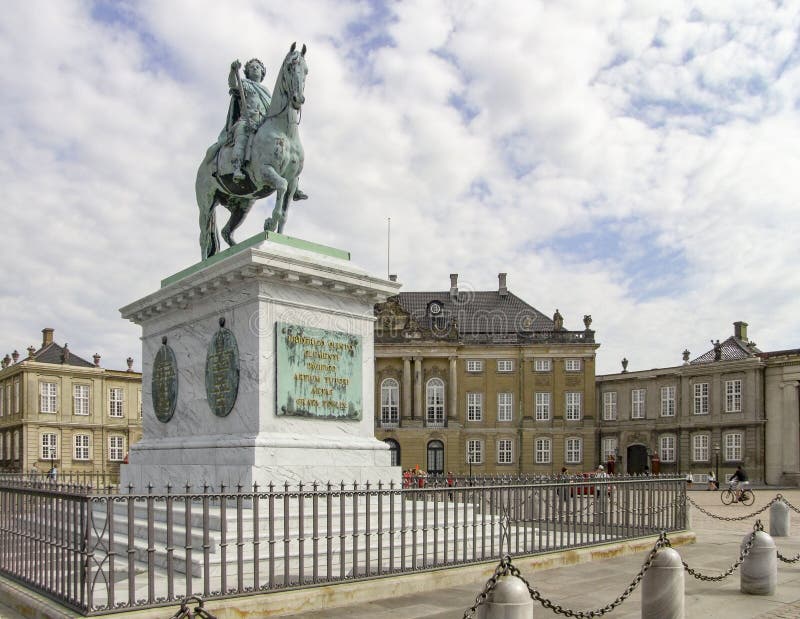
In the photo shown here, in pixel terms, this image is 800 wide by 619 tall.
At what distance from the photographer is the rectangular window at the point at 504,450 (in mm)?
63000

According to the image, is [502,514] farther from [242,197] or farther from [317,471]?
[242,197]

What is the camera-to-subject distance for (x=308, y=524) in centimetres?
868

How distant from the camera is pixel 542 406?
2472 inches

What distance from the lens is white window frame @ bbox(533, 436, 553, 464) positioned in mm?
62688

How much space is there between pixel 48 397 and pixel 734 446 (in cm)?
4812

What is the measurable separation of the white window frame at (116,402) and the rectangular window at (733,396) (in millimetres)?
44440

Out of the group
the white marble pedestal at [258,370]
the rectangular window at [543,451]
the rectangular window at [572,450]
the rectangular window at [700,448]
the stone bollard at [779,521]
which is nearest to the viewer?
the white marble pedestal at [258,370]

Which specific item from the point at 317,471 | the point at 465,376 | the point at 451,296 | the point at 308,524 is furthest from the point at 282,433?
the point at 451,296

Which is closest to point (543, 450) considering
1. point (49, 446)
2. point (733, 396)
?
point (733, 396)

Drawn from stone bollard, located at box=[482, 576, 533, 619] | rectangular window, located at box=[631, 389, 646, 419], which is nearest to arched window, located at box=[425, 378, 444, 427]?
rectangular window, located at box=[631, 389, 646, 419]

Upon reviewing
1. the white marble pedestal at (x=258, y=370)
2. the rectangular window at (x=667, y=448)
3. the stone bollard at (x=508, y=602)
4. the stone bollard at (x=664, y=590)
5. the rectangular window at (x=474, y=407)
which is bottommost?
the rectangular window at (x=667, y=448)

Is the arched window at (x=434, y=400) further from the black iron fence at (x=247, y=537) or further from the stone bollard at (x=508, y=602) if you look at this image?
the stone bollard at (x=508, y=602)

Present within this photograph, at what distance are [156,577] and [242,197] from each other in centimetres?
613

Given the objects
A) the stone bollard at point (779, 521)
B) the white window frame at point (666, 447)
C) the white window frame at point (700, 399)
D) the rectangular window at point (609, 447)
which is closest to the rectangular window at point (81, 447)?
the rectangular window at point (609, 447)
